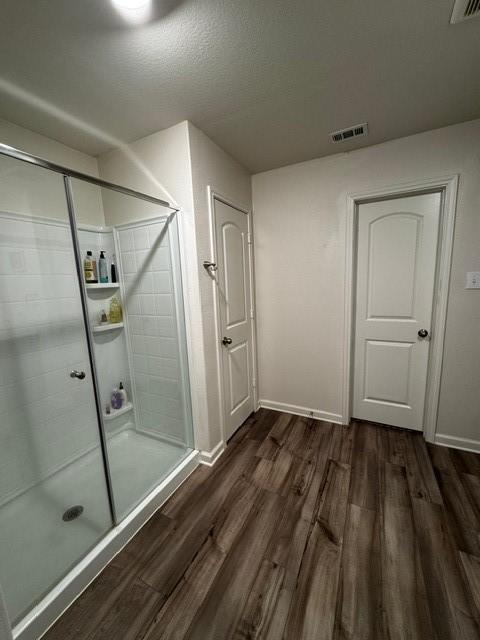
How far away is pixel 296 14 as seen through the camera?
998 mm

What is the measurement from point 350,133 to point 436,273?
4.00ft

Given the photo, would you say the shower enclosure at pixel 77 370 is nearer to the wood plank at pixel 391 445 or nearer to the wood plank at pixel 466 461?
the wood plank at pixel 391 445

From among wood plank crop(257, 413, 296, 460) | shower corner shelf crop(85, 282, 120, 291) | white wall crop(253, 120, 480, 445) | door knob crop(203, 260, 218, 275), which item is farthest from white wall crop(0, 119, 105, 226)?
wood plank crop(257, 413, 296, 460)

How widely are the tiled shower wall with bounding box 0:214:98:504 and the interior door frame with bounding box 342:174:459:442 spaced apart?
2030 mm

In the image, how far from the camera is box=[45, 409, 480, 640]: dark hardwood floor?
1.01 m

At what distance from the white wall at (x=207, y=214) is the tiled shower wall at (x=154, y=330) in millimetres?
232

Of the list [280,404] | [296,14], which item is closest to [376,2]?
[296,14]

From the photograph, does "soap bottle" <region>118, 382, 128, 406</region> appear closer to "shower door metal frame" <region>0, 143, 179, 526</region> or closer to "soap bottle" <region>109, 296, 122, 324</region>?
"soap bottle" <region>109, 296, 122, 324</region>

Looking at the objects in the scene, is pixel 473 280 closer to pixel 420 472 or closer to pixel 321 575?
pixel 420 472

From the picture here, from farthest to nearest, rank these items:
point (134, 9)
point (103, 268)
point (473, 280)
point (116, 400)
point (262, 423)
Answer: point (262, 423)
point (116, 400)
point (103, 268)
point (473, 280)
point (134, 9)

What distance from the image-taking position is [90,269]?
191 cm

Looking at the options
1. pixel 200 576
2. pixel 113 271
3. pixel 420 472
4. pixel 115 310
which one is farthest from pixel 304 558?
pixel 113 271

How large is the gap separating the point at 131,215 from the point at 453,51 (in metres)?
2.03

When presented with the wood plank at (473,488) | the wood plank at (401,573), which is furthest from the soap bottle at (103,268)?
the wood plank at (473,488)
